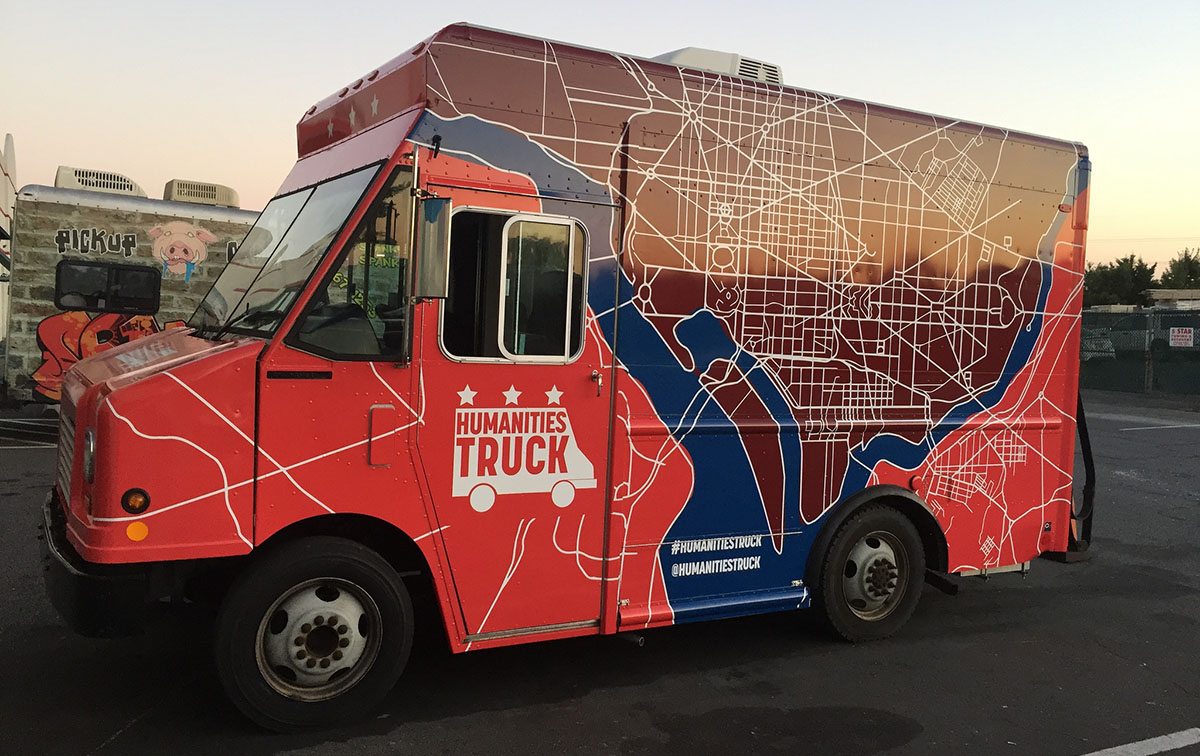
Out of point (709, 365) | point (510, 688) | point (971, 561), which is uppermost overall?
point (709, 365)

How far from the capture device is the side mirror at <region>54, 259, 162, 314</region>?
1281 centimetres

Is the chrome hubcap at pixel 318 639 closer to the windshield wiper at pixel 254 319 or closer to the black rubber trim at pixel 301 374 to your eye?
the black rubber trim at pixel 301 374

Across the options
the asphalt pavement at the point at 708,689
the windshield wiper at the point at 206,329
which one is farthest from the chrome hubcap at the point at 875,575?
the windshield wiper at the point at 206,329

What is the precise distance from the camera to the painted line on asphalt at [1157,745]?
4301 millimetres

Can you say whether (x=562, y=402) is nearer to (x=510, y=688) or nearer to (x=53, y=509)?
(x=510, y=688)

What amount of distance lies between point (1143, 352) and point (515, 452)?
2708 centimetres

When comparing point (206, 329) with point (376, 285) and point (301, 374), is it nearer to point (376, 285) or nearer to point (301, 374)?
point (301, 374)

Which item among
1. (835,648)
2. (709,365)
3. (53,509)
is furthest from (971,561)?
(53,509)

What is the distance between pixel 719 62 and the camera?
5.22 m

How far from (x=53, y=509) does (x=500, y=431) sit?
7.27ft

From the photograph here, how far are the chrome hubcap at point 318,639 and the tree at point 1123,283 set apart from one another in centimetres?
5503

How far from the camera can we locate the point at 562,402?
4578 millimetres

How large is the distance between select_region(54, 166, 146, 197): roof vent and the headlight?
34.8 feet

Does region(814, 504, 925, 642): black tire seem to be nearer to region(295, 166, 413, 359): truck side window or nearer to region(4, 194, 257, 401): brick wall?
region(295, 166, 413, 359): truck side window
